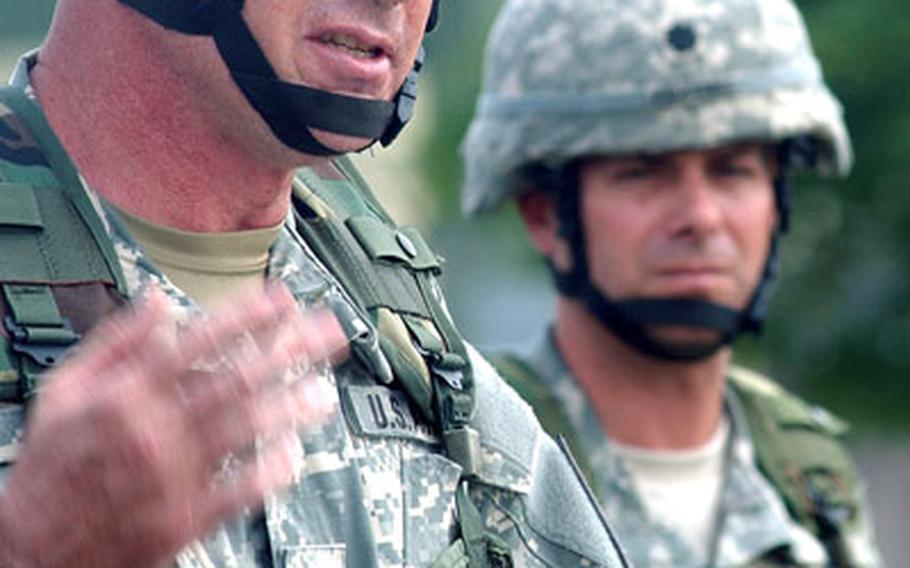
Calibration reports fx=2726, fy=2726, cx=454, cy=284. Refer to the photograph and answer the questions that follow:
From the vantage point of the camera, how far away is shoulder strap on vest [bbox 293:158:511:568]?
3.70 metres

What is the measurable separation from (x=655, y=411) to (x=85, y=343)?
4.06 metres

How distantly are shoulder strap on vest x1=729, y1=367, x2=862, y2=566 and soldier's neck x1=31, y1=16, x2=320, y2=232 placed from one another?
146 inches

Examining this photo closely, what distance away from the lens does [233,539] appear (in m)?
3.43

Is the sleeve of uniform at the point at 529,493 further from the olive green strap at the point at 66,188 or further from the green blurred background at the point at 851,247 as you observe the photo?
the green blurred background at the point at 851,247

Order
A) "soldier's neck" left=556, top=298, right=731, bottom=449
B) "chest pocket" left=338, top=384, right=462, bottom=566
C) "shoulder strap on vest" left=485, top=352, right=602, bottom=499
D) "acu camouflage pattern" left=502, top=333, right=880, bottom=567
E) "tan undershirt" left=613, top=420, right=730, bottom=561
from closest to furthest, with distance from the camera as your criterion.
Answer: "chest pocket" left=338, top=384, right=462, bottom=566, "shoulder strap on vest" left=485, top=352, right=602, bottom=499, "acu camouflage pattern" left=502, top=333, right=880, bottom=567, "tan undershirt" left=613, top=420, right=730, bottom=561, "soldier's neck" left=556, top=298, right=731, bottom=449

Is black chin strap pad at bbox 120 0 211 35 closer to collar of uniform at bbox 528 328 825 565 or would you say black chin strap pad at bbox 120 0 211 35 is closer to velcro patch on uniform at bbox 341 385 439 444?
velcro patch on uniform at bbox 341 385 439 444

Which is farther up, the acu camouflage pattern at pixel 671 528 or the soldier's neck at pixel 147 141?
the soldier's neck at pixel 147 141

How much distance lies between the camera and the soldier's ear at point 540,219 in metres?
7.33

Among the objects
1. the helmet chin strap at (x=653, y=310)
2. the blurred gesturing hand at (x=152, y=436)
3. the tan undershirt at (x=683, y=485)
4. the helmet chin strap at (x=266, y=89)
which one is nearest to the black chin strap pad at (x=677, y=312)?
the helmet chin strap at (x=653, y=310)

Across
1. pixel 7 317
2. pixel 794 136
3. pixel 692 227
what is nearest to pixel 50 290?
pixel 7 317

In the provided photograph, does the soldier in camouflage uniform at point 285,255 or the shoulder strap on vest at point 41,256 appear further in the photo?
the soldier in camouflage uniform at point 285,255

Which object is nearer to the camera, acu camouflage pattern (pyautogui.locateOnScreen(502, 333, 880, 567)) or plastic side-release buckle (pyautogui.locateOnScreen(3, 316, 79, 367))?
plastic side-release buckle (pyautogui.locateOnScreen(3, 316, 79, 367))

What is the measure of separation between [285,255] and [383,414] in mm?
263

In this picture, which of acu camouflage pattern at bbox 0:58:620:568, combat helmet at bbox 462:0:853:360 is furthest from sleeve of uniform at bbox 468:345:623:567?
combat helmet at bbox 462:0:853:360
